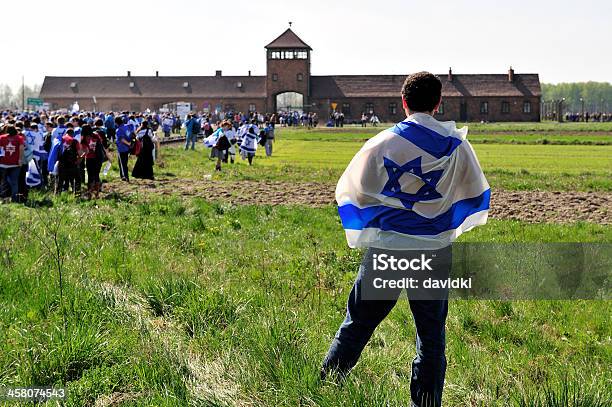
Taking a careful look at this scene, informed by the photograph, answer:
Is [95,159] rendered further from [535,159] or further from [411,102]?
[535,159]

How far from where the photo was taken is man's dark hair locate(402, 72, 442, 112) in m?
4.50

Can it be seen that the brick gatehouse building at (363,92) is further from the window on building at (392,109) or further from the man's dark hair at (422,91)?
the man's dark hair at (422,91)

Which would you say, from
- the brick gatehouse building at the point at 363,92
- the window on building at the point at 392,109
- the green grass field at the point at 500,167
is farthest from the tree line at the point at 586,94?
the green grass field at the point at 500,167

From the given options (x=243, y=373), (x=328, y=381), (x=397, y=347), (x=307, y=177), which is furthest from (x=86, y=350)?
(x=307, y=177)

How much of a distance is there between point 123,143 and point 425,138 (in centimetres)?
1861

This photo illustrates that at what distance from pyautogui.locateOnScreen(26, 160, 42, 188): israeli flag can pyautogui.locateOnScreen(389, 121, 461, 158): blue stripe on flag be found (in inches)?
646

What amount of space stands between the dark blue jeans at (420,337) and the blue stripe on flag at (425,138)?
74cm

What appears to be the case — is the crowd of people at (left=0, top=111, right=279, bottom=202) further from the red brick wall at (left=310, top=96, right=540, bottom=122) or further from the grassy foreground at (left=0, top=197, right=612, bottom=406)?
the red brick wall at (left=310, top=96, right=540, bottom=122)

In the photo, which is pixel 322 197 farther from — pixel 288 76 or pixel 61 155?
pixel 288 76

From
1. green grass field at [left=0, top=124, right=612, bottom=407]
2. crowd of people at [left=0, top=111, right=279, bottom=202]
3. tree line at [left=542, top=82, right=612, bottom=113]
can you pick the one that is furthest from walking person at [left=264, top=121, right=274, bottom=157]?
tree line at [left=542, top=82, right=612, bottom=113]

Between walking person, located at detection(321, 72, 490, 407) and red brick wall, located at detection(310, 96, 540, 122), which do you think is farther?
red brick wall, located at detection(310, 96, 540, 122)

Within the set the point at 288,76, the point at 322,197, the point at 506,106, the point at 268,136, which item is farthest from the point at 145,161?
the point at 506,106

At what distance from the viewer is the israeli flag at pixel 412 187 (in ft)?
14.7

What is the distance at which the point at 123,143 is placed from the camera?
22.1 m
